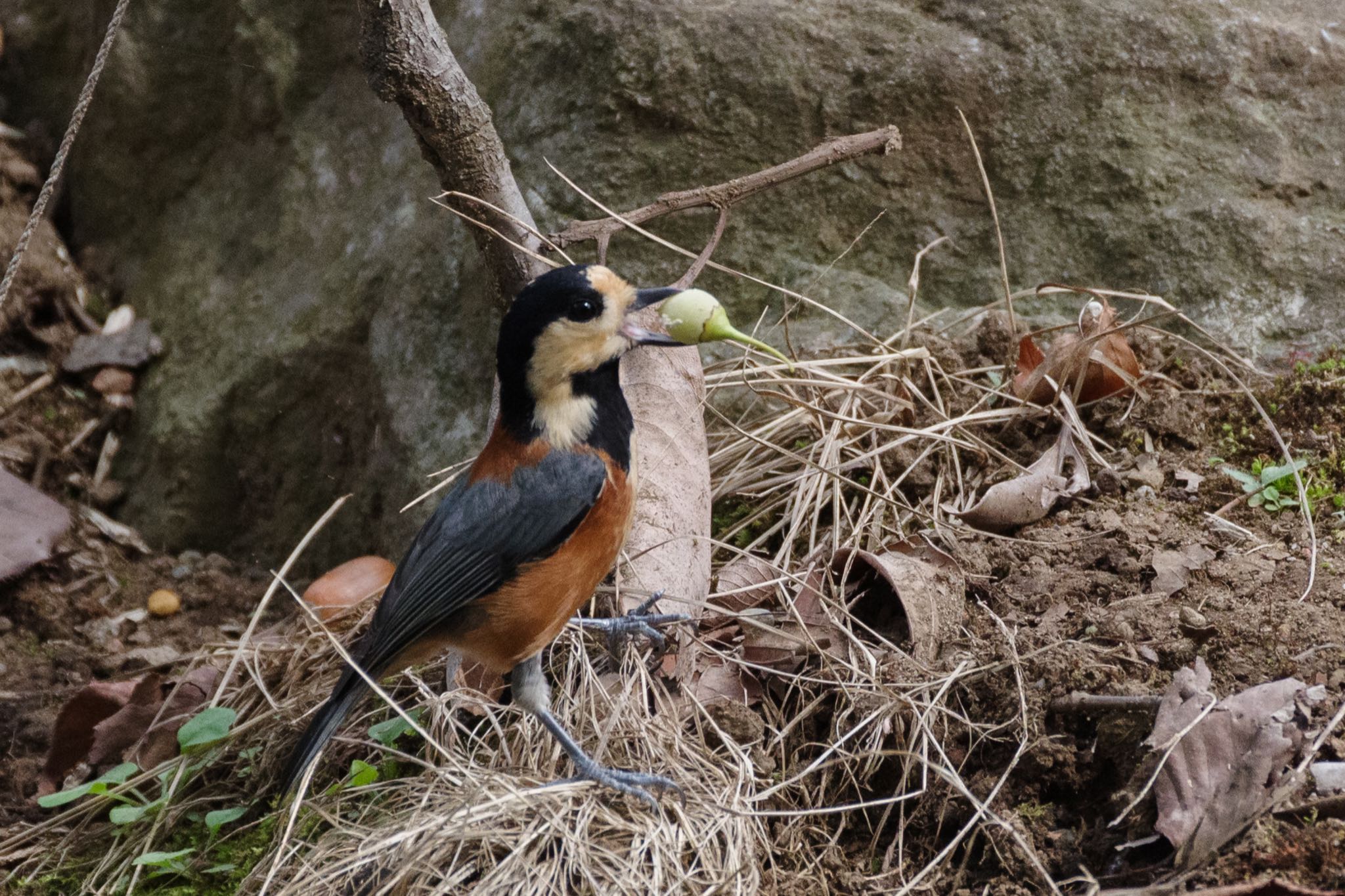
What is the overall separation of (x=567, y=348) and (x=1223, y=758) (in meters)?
1.83

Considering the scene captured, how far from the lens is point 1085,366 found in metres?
3.84

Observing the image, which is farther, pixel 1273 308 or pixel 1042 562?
pixel 1273 308

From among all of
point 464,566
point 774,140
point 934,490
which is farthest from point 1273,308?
point 464,566

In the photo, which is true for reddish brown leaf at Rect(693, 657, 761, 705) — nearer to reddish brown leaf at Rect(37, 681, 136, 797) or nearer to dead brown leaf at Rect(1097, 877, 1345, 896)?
dead brown leaf at Rect(1097, 877, 1345, 896)

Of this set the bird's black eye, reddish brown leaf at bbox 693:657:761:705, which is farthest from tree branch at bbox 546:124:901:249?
reddish brown leaf at bbox 693:657:761:705

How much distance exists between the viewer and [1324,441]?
11.8 feet

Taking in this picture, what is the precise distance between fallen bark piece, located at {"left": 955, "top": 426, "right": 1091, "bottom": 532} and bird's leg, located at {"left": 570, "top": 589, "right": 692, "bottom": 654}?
0.97m

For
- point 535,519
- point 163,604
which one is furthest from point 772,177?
point 163,604

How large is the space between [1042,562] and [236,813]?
2349 mm

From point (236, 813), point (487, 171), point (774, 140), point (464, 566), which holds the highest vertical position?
point (487, 171)

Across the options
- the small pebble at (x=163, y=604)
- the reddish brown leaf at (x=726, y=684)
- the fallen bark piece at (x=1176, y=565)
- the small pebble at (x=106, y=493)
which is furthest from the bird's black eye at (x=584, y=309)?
the small pebble at (x=106, y=493)

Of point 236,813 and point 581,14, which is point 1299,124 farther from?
point 236,813

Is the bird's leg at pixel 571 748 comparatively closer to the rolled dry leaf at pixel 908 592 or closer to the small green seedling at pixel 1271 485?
the rolled dry leaf at pixel 908 592

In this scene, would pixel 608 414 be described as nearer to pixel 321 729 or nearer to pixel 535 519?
pixel 535 519
